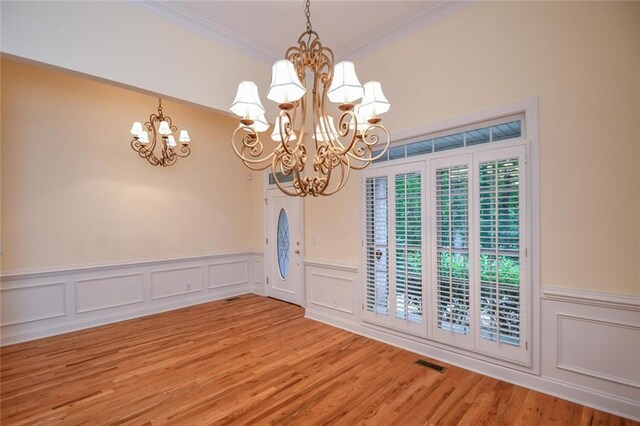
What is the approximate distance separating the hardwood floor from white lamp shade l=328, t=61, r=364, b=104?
90.2 inches

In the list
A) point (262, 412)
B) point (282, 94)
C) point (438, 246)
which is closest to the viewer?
point (282, 94)

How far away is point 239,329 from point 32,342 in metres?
Result: 2.47

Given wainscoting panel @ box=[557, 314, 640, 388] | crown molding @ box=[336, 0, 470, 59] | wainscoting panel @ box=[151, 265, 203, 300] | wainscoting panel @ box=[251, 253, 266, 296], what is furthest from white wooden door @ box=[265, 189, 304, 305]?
wainscoting panel @ box=[557, 314, 640, 388]

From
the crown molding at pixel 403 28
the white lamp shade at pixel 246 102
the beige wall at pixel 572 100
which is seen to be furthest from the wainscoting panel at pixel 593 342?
the crown molding at pixel 403 28

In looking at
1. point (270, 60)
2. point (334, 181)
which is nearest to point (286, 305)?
point (334, 181)

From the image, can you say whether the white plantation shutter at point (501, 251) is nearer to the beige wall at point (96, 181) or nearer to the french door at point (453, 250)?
the french door at point (453, 250)

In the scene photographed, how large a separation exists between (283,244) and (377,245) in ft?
7.59

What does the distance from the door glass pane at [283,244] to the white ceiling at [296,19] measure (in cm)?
277

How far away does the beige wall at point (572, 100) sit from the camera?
2.22 metres

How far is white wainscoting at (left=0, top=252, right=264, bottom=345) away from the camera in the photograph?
3670mm

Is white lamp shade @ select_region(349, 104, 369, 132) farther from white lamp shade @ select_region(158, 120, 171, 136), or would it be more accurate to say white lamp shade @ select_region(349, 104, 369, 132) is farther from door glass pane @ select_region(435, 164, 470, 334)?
white lamp shade @ select_region(158, 120, 171, 136)

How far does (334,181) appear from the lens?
414 cm

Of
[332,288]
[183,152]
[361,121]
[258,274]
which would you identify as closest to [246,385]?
[332,288]

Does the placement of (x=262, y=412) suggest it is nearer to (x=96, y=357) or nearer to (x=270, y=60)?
(x=96, y=357)
